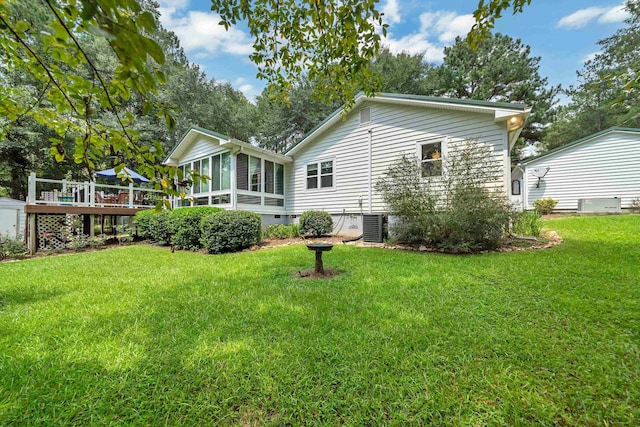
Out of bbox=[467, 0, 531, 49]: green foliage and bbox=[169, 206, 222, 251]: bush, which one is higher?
bbox=[467, 0, 531, 49]: green foliage

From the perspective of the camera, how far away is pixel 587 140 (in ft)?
41.3

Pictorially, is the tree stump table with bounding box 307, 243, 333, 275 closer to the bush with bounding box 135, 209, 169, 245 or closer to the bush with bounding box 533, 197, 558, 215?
the bush with bounding box 135, 209, 169, 245

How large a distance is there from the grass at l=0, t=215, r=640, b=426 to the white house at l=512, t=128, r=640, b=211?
10776 mm

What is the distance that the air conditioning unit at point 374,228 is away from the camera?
8.62 m

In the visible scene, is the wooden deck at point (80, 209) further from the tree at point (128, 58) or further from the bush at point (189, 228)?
the tree at point (128, 58)

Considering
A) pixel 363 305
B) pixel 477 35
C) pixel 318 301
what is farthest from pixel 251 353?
pixel 477 35

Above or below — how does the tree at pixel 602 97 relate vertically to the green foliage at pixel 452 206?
above

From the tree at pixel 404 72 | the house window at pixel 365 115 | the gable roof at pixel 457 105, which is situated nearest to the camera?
the gable roof at pixel 457 105

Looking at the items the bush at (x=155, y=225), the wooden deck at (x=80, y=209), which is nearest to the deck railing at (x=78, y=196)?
the wooden deck at (x=80, y=209)

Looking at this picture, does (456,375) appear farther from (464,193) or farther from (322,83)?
(464,193)

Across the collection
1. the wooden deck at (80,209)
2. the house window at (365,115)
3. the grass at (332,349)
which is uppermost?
the house window at (365,115)

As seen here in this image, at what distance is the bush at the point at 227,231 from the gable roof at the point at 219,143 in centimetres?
362

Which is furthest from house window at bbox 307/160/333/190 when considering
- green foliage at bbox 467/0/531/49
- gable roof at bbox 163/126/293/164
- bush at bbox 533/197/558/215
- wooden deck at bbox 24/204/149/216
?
bush at bbox 533/197/558/215

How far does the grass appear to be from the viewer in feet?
6.17
